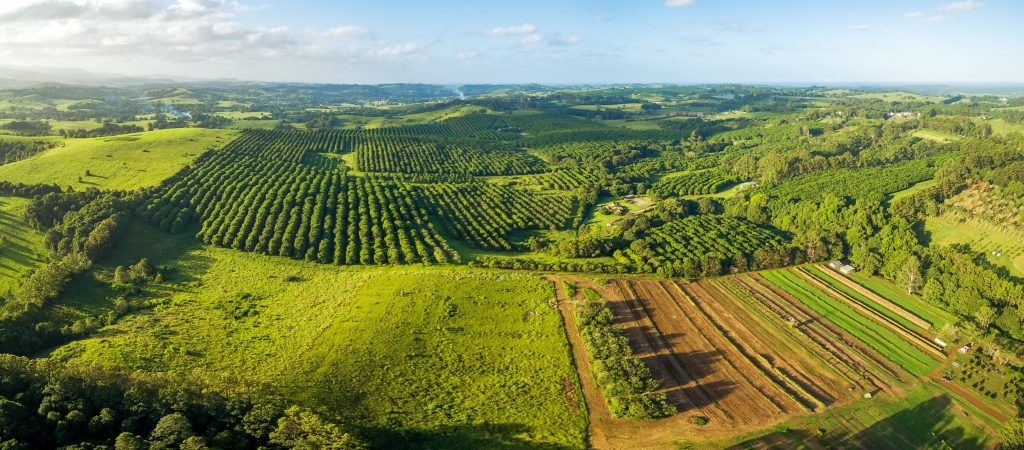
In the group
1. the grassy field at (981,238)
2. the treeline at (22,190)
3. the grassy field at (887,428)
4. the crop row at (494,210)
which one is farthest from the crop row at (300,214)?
the grassy field at (981,238)

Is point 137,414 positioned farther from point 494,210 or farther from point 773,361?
point 494,210

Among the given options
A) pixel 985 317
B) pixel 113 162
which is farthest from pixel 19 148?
pixel 985 317

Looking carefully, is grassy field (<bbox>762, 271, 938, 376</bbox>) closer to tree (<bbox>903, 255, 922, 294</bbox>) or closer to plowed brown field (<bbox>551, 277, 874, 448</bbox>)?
plowed brown field (<bbox>551, 277, 874, 448</bbox>)

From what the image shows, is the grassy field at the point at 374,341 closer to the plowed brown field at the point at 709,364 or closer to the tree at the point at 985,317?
the plowed brown field at the point at 709,364

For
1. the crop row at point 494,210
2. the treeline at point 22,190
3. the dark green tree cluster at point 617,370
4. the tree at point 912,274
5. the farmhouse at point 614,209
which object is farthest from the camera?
the farmhouse at point 614,209

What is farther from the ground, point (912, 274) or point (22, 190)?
point (22, 190)

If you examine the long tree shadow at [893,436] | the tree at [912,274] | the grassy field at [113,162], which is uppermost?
the grassy field at [113,162]

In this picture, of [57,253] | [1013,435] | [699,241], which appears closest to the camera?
[1013,435]
